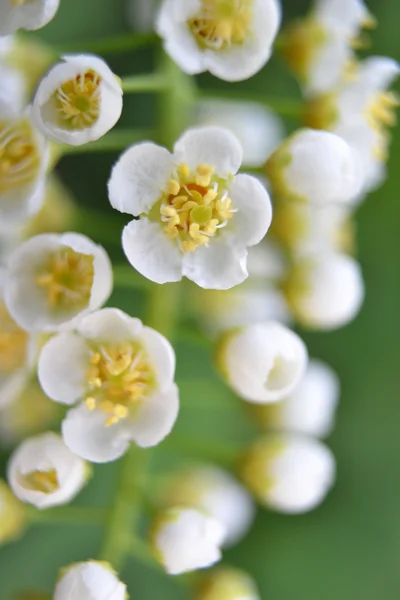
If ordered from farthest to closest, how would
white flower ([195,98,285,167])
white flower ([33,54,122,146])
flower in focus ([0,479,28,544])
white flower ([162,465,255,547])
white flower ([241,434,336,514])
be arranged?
white flower ([195,98,285,167]) < white flower ([162,465,255,547]) < white flower ([241,434,336,514]) < flower in focus ([0,479,28,544]) < white flower ([33,54,122,146])

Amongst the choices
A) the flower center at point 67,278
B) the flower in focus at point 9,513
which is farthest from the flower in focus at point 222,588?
the flower center at point 67,278

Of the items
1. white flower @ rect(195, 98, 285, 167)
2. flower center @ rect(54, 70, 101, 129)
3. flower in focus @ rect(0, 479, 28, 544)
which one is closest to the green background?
white flower @ rect(195, 98, 285, 167)

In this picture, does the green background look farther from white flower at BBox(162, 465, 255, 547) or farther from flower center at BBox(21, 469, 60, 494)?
flower center at BBox(21, 469, 60, 494)

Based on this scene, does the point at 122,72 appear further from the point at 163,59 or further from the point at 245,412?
the point at 245,412

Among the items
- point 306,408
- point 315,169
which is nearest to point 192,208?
point 315,169

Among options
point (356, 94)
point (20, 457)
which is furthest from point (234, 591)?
point (356, 94)

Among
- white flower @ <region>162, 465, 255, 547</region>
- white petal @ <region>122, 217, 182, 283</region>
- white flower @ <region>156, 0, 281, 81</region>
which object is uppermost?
white flower @ <region>156, 0, 281, 81</region>

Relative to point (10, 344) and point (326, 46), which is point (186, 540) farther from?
point (326, 46)
